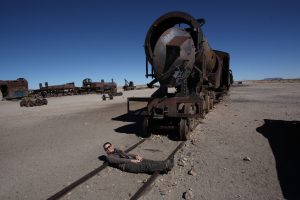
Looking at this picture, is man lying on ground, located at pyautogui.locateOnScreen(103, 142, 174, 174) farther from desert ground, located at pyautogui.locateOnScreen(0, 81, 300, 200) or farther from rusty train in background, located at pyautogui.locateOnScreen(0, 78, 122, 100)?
rusty train in background, located at pyautogui.locateOnScreen(0, 78, 122, 100)

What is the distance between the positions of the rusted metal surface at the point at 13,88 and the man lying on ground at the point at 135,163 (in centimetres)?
3559

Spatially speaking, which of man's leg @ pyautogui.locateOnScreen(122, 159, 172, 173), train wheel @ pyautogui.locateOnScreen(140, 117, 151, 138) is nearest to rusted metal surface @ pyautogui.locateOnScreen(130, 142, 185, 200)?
man's leg @ pyautogui.locateOnScreen(122, 159, 172, 173)

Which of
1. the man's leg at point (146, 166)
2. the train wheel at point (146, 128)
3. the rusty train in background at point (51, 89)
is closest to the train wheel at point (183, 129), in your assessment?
the train wheel at point (146, 128)

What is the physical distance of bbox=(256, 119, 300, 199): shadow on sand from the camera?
5.05m

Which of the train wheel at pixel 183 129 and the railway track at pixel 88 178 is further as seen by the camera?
the train wheel at pixel 183 129

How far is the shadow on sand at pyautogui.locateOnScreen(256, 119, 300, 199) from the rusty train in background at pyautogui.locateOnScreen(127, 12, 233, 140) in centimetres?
244

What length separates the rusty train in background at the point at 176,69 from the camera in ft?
28.5

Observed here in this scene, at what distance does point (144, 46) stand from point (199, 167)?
5233 millimetres

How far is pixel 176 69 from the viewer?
30.1ft

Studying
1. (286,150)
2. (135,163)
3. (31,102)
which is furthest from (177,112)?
(31,102)

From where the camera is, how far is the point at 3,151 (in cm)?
840

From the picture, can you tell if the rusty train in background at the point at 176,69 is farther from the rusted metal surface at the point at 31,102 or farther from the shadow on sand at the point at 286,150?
the rusted metal surface at the point at 31,102

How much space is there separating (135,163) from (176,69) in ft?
13.7

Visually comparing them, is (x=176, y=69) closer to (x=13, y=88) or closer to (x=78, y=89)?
(x=13, y=88)
